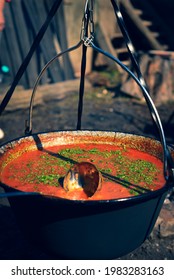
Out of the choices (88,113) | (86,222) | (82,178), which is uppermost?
(82,178)

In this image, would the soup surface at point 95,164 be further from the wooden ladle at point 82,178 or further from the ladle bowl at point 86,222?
the ladle bowl at point 86,222

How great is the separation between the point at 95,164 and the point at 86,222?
3.12ft

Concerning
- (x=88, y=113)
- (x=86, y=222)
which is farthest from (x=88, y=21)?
(x=88, y=113)

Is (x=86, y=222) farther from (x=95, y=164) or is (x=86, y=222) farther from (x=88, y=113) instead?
(x=88, y=113)

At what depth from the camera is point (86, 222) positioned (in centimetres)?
264

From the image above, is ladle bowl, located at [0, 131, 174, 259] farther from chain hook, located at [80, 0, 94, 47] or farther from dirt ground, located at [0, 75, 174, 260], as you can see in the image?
dirt ground, located at [0, 75, 174, 260]

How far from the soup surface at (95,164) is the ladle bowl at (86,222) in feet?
0.68

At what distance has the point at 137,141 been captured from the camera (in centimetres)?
377

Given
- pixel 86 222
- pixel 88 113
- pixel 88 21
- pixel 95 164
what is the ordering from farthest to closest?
pixel 88 113
pixel 95 164
pixel 88 21
pixel 86 222

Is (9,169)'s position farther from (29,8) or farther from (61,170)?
(29,8)

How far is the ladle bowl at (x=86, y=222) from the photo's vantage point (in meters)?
2.56

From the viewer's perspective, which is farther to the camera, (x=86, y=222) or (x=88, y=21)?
(x=88, y=21)

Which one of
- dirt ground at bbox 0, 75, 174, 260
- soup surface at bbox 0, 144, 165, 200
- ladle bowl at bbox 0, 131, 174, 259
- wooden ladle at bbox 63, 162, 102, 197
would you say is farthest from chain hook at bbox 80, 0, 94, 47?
dirt ground at bbox 0, 75, 174, 260

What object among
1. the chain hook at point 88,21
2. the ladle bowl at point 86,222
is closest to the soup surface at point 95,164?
the ladle bowl at point 86,222
